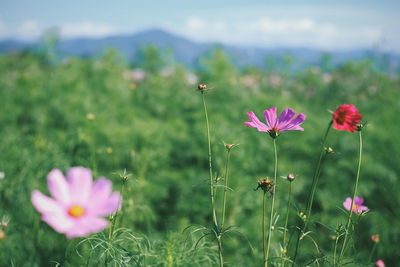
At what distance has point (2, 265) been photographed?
1.34 m

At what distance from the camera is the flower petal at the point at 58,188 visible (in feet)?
1.57

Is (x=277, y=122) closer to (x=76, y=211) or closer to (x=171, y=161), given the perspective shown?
(x=76, y=211)

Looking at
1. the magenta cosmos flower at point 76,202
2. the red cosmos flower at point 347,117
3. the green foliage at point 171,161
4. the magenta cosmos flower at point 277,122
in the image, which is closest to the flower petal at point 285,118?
the magenta cosmos flower at point 277,122

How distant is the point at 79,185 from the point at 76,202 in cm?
2

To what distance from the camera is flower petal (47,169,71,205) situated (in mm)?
478

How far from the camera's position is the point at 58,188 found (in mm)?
486

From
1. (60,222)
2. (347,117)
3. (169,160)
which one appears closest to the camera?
(60,222)

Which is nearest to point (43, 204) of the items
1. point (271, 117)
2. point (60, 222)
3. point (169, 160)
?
point (60, 222)

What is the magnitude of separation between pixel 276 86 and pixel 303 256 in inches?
182

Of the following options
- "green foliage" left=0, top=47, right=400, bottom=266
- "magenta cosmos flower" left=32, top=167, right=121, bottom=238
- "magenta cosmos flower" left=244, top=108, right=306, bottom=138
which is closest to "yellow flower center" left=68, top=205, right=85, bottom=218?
"magenta cosmos flower" left=32, top=167, right=121, bottom=238

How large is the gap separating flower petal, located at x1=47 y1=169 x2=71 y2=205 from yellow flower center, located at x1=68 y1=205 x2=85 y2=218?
2cm

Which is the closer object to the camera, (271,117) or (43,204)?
(43,204)

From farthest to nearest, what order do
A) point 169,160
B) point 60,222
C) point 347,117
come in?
→ point 169,160 < point 347,117 < point 60,222

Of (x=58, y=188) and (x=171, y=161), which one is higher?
(x=58, y=188)
